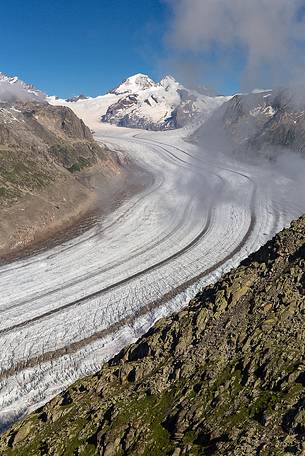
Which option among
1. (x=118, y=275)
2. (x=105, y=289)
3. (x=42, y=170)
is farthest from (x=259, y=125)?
(x=105, y=289)

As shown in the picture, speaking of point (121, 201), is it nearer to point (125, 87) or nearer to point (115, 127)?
point (115, 127)

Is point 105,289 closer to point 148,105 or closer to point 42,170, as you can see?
point 42,170

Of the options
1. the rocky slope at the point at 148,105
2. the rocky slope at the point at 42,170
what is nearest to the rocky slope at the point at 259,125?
the rocky slope at the point at 148,105

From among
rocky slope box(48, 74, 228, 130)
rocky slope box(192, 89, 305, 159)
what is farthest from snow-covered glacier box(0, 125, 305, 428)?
rocky slope box(48, 74, 228, 130)

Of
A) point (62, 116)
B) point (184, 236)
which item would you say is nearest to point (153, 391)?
point (184, 236)

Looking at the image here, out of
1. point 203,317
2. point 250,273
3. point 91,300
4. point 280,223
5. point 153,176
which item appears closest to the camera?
point 203,317

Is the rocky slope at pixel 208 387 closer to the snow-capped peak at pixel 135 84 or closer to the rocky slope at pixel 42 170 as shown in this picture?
the rocky slope at pixel 42 170
